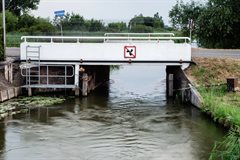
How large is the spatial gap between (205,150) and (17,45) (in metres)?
23.5

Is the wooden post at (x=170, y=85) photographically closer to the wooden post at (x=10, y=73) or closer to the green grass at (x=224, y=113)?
the green grass at (x=224, y=113)

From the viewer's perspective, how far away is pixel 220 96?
24.2 metres

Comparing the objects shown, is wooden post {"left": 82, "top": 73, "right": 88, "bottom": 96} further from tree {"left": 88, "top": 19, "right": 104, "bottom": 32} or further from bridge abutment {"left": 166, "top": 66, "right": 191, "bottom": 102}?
tree {"left": 88, "top": 19, "right": 104, "bottom": 32}

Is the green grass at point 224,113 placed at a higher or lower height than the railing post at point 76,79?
lower

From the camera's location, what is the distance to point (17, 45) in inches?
→ 1492

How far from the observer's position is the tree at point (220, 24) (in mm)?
38625

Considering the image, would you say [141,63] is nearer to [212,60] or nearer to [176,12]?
[212,60]

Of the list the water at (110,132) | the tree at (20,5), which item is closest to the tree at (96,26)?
the water at (110,132)

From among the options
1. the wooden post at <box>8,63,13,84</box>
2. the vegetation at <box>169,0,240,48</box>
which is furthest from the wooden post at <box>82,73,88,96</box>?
the vegetation at <box>169,0,240,48</box>

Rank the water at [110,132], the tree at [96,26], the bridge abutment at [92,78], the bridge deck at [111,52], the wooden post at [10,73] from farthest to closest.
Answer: the tree at [96,26]
the bridge abutment at [92,78]
the bridge deck at [111,52]
the wooden post at [10,73]
the water at [110,132]

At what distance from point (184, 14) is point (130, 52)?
55.4ft

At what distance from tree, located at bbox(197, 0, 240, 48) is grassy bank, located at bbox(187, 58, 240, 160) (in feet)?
31.4

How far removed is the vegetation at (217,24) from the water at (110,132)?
1204 centimetres

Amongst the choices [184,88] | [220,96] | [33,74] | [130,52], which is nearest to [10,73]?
[33,74]
